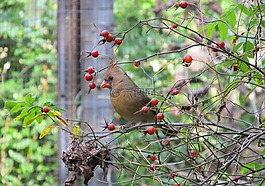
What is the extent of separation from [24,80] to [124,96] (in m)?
2.11

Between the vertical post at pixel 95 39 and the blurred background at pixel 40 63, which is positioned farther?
the blurred background at pixel 40 63

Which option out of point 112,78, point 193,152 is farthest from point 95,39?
point 193,152

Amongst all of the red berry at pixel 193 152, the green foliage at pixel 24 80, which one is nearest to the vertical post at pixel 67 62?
the green foliage at pixel 24 80

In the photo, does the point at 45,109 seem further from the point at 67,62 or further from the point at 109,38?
the point at 67,62

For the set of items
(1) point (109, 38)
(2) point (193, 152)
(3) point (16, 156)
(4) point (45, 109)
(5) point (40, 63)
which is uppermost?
(5) point (40, 63)

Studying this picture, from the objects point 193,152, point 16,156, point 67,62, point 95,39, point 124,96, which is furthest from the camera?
point 16,156

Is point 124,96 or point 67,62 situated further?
point 67,62

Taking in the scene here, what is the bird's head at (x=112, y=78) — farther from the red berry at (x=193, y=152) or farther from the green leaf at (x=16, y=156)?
Answer: the green leaf at (x=16, y=156)

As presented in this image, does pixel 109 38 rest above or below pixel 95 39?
below

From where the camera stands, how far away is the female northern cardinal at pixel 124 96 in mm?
1907

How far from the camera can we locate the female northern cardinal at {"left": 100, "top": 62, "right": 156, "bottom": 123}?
1907mm

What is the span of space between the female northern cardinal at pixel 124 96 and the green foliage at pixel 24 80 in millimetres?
1880

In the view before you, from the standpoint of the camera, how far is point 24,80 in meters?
3.95

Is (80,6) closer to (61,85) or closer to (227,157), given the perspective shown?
(61,85)
